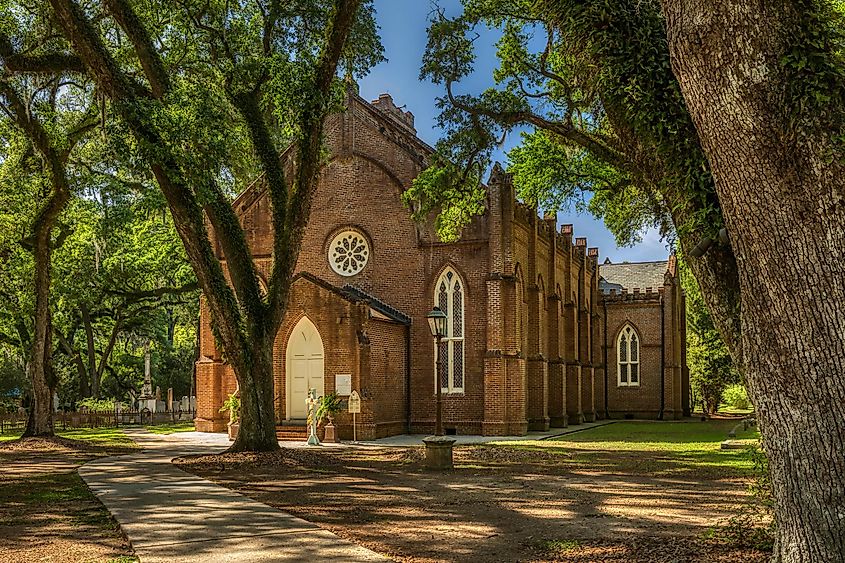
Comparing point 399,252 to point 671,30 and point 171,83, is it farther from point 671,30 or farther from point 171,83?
point 671,30

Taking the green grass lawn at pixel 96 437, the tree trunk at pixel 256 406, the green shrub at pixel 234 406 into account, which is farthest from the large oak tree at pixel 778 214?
the green grass lawn at pixel 96 437

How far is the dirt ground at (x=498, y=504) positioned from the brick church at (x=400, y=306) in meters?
Result: 7.09

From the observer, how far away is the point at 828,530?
5547 mm

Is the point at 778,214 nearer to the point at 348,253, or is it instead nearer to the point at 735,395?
the point at 348,253

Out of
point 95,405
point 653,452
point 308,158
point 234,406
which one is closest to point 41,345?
point 234,406

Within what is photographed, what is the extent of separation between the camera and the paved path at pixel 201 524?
7.89 metres

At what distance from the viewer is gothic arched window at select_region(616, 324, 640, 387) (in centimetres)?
4231

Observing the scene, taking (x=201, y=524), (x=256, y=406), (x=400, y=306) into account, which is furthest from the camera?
(x=400, y=306)

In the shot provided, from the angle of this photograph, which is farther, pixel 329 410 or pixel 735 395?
pixel 735 395

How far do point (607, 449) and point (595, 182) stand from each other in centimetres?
789

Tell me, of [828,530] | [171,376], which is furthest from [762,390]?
[171,376]

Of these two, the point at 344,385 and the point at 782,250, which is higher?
the point at 782,250

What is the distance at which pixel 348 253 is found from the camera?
2848cm

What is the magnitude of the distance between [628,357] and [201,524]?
35646 millimetres
